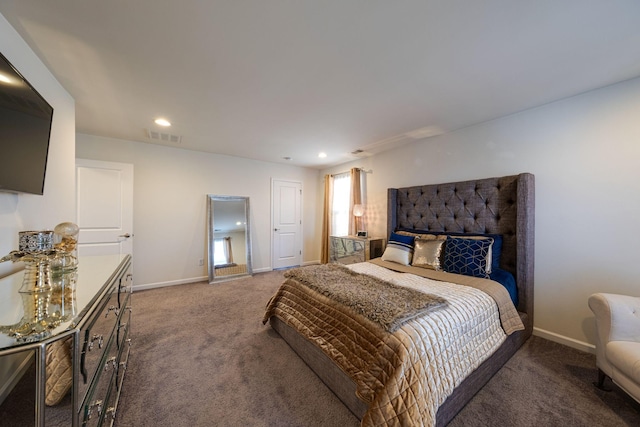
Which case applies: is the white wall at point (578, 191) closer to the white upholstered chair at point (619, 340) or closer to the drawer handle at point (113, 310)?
the white upholstered chair at point (619, 340)

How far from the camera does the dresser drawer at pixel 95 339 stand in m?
0.89

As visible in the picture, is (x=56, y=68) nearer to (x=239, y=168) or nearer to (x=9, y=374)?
(x=9, y=374)

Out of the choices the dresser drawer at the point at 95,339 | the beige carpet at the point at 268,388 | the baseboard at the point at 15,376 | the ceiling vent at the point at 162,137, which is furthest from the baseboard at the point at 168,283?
the baseboard at the point at 15,376

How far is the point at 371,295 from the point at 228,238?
3342 millimetres

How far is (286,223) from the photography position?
5.00 metres

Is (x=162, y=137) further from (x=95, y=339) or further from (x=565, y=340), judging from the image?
(x=565, y=340)

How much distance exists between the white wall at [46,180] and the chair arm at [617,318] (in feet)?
10.1

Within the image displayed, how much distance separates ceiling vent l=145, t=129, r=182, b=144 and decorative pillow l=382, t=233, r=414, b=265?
3339 mm

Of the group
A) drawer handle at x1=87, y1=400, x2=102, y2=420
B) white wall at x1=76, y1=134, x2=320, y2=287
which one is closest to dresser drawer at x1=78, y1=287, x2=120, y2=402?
drawer handle at x1=87, y1=400, x2=102, y2=420

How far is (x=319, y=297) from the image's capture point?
1866 millimetres

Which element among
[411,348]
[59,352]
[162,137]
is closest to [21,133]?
[59,352]

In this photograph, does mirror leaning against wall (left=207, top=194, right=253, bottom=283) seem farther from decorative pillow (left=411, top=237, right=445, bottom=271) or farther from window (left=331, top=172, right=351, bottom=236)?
decorative pillow (left=411, top=237, right=445, bottom=271)

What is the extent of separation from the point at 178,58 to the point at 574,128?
11.3 ft

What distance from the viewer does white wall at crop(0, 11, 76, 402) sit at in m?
1.33
